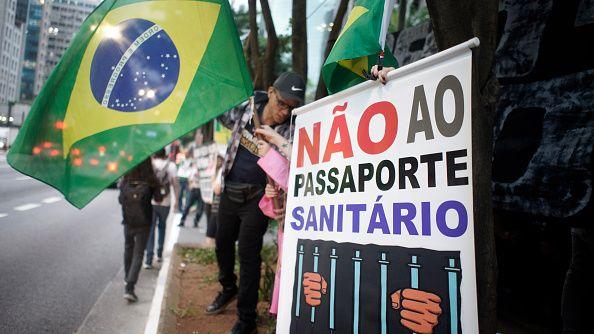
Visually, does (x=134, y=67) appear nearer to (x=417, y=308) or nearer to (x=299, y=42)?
(x=417, y=308)

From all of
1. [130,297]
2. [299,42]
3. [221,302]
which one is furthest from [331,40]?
[130,297]

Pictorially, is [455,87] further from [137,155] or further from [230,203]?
[230,203]

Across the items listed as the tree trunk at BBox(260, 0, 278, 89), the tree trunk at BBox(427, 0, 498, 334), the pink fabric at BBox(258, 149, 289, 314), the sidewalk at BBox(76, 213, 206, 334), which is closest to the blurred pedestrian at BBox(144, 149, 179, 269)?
the sidewalk at BBox(76, 213, 206, 334)

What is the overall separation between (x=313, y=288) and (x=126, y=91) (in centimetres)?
172

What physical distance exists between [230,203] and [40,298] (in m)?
2.83

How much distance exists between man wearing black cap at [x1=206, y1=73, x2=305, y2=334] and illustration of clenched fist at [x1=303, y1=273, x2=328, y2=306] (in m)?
1.07

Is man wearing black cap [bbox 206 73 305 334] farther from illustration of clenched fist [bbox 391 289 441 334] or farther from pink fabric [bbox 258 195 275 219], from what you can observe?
illustration of clenched fist [bbox 391 289 441 334]

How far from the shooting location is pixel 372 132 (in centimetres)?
184

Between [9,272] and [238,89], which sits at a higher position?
[238,89]

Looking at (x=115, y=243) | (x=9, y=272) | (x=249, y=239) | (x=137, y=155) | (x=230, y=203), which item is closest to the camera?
(x=137, y=155)

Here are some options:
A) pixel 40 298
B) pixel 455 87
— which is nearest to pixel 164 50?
pixel 455 87

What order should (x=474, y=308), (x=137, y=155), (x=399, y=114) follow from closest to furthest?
1. (x=474, y=308)
2. (x=399, y=114)
3. (x=137, y=155)

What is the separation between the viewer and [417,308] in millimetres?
1557

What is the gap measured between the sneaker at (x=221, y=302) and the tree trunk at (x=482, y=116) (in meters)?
2.35
